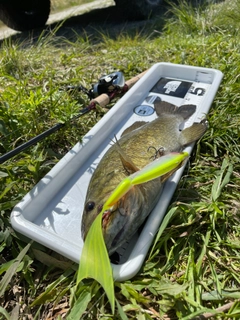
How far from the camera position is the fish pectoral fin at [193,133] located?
248 centimetres

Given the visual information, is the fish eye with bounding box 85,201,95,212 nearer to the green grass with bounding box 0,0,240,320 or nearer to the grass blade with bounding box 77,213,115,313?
the grass blade with bounding box 77,213,115,313

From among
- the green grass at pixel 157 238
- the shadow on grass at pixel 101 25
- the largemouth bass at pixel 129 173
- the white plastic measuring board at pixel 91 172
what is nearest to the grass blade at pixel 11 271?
the green grass at pixel 157 238

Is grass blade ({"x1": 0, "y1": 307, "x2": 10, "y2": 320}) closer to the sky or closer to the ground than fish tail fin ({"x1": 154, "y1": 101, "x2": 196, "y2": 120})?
closer to the ground

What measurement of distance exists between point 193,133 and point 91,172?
0.79 meters

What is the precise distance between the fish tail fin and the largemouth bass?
19cm

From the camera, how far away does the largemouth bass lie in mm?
1668

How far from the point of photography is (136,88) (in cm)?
316

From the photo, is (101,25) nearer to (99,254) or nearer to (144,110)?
(144,110)

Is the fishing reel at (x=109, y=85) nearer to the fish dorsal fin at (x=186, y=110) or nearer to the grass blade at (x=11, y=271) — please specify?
the fish dorsal fin at (x=186, y=110)

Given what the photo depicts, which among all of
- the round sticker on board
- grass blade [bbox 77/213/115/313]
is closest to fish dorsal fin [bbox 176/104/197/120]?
the round sticker on board

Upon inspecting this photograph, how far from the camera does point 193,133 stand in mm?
2521

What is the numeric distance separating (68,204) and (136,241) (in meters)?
0.56

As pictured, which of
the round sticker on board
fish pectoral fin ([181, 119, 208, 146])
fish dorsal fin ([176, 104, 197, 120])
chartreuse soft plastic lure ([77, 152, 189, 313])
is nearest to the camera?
chartreuse soft plastic lure ([77, 152, 189, 313])

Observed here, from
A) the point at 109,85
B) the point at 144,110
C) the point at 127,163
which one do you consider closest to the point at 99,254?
the point at 127,163
